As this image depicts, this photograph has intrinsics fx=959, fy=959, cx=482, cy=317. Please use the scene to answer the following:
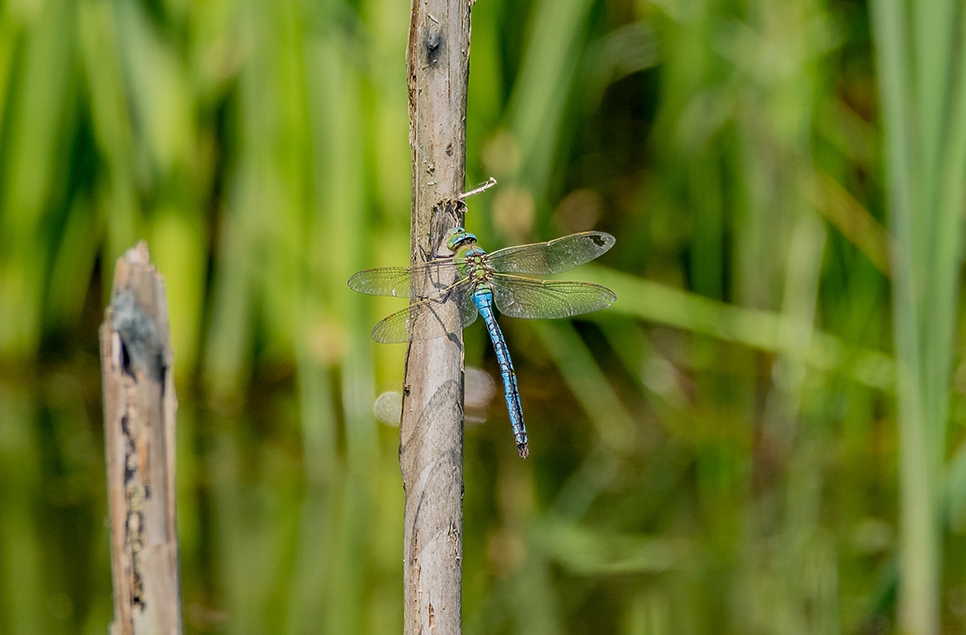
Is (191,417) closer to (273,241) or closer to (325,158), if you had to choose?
(273,241)

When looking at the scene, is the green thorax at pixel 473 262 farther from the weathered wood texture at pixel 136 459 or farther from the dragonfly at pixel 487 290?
the weathered wood texture at pixel 136 459

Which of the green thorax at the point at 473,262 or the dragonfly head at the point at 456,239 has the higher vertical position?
the green thorax at the point at 473,262

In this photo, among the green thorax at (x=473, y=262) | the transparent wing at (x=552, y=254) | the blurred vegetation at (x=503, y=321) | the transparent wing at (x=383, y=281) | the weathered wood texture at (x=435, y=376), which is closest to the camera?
the weathered wood texture at (x=435, y=376)

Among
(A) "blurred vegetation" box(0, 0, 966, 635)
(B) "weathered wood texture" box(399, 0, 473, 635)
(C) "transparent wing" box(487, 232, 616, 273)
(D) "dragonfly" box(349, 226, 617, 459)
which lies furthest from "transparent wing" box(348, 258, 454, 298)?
(A) "blurred vegetation" box(0, 0, 966, 635)

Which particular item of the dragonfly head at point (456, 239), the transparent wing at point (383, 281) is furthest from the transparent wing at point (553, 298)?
the dragonfly head at point (456, 239)

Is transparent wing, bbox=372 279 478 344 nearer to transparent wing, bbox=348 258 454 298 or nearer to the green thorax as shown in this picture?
the green thorax

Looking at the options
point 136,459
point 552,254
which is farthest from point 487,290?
point 136,459
